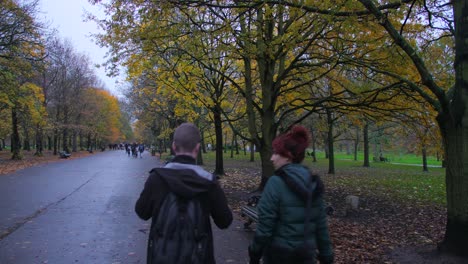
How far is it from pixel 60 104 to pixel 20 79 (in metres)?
13.7

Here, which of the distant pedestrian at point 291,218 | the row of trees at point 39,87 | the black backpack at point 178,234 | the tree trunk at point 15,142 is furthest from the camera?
the tree trunk at point 15,142

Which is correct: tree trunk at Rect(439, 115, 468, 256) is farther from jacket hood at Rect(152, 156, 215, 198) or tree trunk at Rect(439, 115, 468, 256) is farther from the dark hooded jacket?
jacket hood at Rect(152, 156, 215, 198)

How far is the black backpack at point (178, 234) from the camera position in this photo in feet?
8.46

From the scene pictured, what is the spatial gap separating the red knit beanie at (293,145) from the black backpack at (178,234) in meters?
0.85

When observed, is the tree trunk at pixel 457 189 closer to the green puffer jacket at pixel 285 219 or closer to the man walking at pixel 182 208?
the green puffer jacket at pixel 285 219

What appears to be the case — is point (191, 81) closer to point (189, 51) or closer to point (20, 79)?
point (189, 51)

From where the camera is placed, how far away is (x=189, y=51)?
36.0ft

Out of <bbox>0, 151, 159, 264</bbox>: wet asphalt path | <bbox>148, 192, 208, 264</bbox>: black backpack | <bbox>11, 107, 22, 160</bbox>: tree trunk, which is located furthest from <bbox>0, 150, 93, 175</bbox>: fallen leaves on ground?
<bbox>148, 192, 208, 264</bbox>: black backpack

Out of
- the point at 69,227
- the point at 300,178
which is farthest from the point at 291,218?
the point at 69,227

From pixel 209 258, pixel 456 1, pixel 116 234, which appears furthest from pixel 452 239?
pixel 116 234

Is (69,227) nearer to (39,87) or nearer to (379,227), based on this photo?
(379,227)

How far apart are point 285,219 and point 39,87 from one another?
3784 cm

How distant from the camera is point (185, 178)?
2635 mm

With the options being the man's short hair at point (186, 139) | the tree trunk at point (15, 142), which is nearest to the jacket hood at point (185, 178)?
the man's short hair at point (186, 139)
